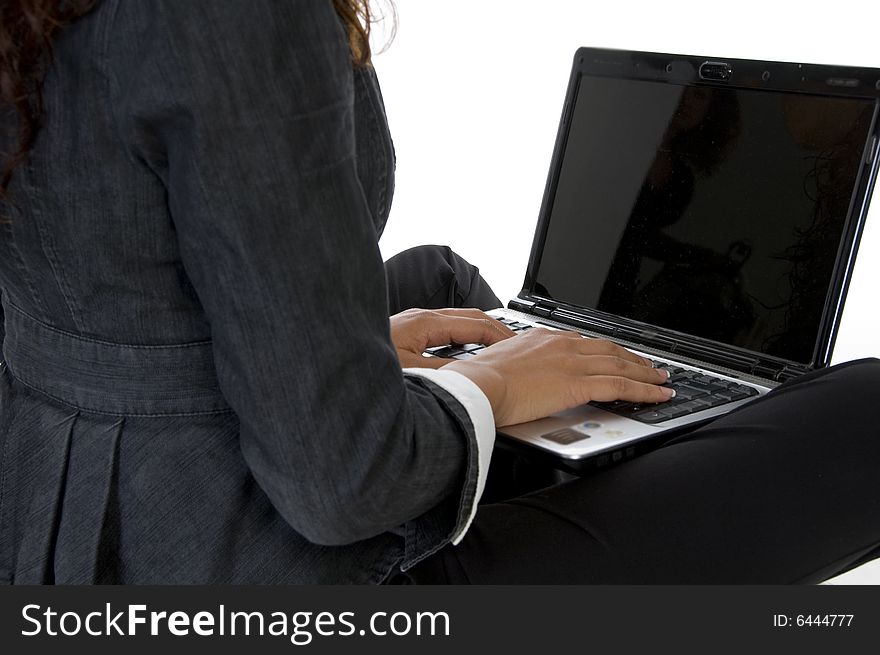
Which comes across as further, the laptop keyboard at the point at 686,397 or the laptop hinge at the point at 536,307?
the laptop hinge at the point at 536,307

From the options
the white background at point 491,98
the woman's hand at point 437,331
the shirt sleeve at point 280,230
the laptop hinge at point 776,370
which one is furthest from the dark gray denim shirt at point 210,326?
the white background at point 491,98

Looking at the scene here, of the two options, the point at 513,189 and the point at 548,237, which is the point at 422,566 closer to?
the point at 548,237

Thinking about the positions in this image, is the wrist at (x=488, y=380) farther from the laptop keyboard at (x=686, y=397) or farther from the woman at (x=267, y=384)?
the laptop keyboard at (x=686, y=397)

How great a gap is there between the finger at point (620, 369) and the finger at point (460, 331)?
0.57 ft

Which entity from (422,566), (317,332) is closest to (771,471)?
(422,566)

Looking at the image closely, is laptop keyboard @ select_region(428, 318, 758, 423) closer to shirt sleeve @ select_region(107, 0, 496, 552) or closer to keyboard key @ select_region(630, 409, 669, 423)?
keyboard key @ select_region(630, 409, 669, 423)

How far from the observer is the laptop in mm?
1054

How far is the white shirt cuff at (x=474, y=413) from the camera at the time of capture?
30.4 inches

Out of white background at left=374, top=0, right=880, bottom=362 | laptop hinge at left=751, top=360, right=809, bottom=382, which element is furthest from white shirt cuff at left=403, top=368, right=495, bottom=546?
white background at left=374, top=0, right=880, bottom=362

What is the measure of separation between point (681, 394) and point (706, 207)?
26 centimetres

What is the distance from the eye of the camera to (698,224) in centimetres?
118

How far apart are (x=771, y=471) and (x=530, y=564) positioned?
21 centimetres

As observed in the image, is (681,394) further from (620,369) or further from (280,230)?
(280,230)

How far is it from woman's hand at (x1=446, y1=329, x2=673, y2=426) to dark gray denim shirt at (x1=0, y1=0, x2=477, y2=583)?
10 centimetres
